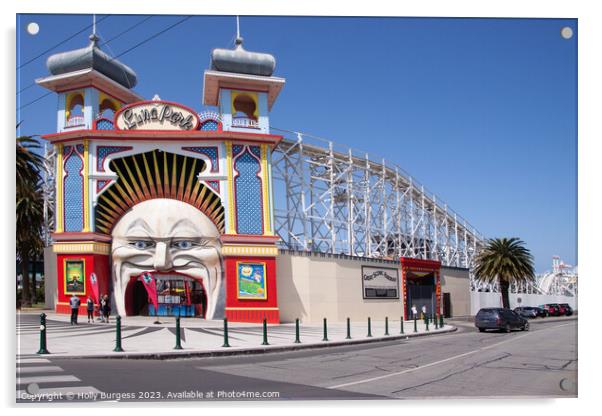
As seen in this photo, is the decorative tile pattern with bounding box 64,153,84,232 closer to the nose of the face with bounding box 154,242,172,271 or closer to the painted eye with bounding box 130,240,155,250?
the painted eye with bounding box 130,240,155,250

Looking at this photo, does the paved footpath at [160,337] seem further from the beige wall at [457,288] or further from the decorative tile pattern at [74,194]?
the beige wall at [457,288]

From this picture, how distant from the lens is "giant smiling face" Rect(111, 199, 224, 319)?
28734 millimetres

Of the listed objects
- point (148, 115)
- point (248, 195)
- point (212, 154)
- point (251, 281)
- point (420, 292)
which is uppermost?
point (148, 115)

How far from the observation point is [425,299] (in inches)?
1593

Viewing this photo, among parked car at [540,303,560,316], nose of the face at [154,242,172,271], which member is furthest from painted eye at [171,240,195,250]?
parked car at [540,303,560,316]

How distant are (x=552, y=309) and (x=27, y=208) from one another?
121ft

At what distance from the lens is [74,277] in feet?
89.8

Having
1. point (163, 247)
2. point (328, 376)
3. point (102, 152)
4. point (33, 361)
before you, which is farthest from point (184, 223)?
point (328, 376)

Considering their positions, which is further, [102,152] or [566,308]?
[566,308]

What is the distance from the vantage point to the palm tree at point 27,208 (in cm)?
2327

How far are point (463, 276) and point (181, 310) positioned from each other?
875 inches

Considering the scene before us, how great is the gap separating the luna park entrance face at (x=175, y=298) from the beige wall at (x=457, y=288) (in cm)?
1902

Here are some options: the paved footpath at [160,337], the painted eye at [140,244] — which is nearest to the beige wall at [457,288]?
the paved footpath at [160,337]

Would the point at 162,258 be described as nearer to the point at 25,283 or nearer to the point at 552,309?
the point at 25,283
